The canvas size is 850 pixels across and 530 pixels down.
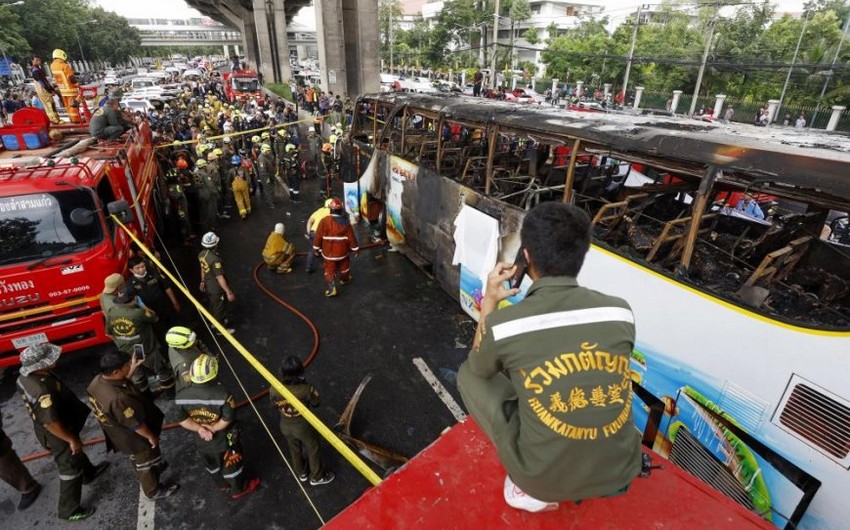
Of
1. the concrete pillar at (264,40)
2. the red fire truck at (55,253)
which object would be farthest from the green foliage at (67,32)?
the red fire truck at (55,253)

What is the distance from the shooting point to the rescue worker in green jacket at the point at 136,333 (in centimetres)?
477

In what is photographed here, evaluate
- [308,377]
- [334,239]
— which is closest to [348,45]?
[334,239]

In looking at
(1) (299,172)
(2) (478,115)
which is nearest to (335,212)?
(2) (478,115)

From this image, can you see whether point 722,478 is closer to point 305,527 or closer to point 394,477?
point 394,477

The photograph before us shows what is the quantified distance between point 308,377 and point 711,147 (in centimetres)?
519

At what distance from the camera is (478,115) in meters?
6.16

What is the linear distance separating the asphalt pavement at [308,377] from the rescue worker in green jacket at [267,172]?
396 centimetres

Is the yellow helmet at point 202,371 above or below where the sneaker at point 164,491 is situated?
above

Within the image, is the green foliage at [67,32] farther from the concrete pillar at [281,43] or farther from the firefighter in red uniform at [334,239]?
the firefighter in red uniform at [334,239]

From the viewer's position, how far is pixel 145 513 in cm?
393

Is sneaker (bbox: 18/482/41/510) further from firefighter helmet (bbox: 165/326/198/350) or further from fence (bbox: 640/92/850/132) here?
fence (bbox: 640/92/850/132)

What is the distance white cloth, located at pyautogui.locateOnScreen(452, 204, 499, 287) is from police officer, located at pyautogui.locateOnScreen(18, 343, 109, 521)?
464 cm

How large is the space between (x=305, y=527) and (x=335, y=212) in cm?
487

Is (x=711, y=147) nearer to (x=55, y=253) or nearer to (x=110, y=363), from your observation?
(x=110, y=363)
